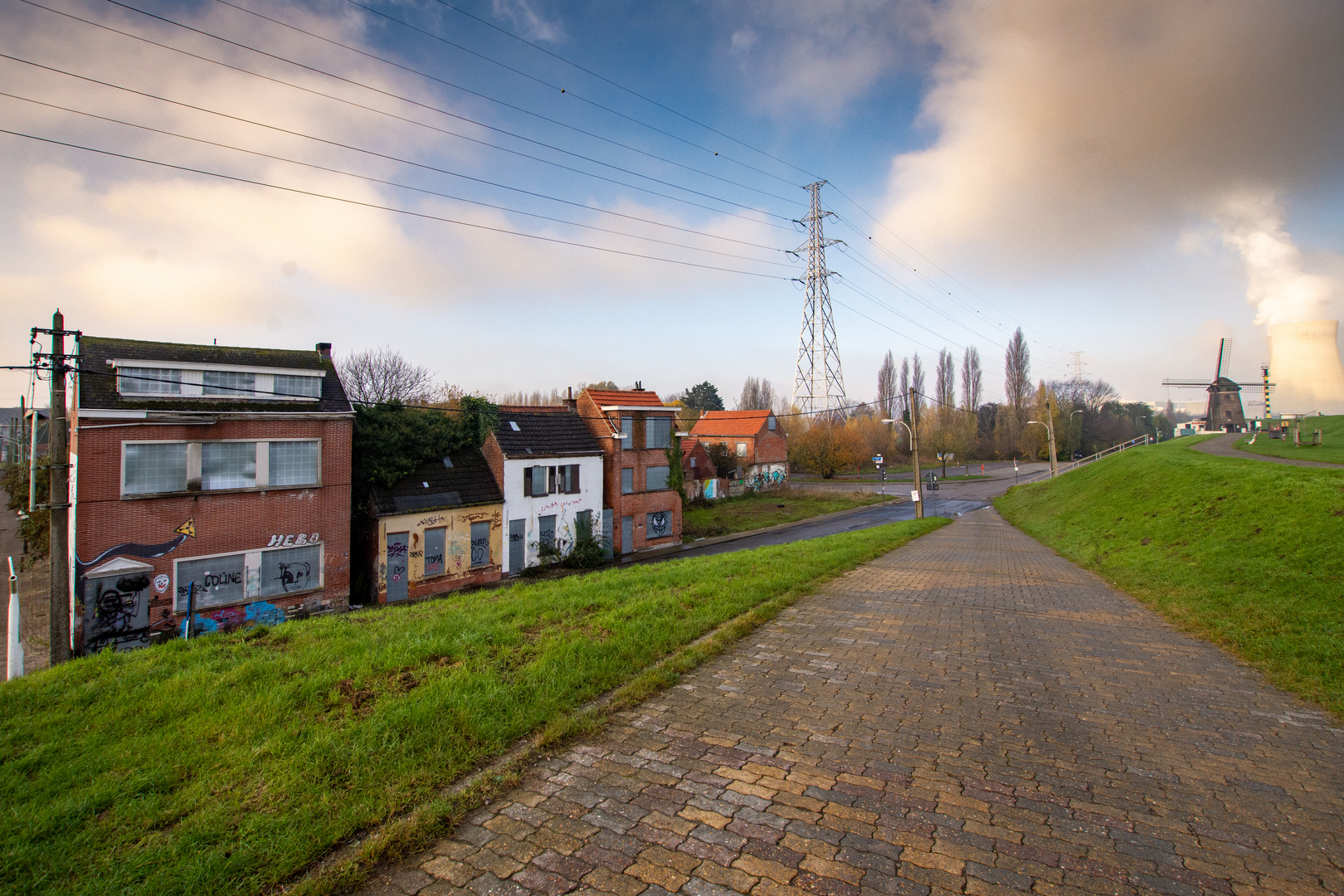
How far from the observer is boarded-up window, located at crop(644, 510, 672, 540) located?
1197 inches

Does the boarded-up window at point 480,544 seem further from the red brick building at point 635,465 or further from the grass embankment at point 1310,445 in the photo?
the grass embankment at point 1310,445

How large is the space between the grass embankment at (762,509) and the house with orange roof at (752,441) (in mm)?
1614

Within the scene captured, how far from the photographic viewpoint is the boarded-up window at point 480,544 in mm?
22594

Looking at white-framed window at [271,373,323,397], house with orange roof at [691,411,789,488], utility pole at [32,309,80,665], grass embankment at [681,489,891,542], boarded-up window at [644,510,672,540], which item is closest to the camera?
utility pole at [32,309,80,665]

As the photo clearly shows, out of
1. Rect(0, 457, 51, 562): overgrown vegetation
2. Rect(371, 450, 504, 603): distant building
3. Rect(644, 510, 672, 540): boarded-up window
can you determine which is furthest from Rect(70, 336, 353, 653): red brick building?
Rect(644, 510, 672, 540): boarded-up window

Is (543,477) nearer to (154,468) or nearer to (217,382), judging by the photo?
(217,382)

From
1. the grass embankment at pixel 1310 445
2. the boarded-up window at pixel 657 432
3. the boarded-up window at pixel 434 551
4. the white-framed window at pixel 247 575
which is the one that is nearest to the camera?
the white-framed window at pixel 247 575

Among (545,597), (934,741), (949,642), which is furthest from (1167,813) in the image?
(545,597)

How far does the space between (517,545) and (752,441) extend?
3180 cm

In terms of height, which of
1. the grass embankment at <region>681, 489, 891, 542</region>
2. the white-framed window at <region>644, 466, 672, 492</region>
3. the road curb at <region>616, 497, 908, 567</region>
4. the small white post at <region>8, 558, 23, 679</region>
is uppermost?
the white-framed window at <region>644, 466, 672, 492</region>

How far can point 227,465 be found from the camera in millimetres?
17312

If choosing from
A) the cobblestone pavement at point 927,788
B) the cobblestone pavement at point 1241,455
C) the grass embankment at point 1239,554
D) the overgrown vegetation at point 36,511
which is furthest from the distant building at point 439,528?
the cobblestone pavement at point 1241,455

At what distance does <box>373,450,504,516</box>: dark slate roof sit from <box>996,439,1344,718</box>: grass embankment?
20746mm

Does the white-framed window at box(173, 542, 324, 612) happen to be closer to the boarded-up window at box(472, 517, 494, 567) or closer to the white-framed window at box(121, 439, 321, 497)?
the white-framed window at box(121, 439, 321, 497)
